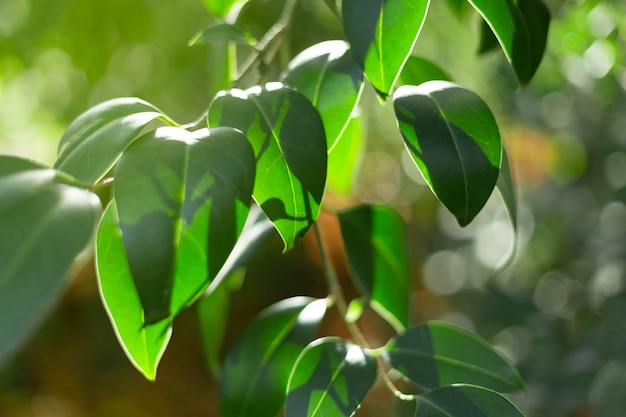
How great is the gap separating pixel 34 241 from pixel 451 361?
279 mm

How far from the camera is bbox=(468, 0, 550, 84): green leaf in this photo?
0.35 m

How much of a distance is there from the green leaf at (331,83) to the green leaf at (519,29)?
0.08 metres

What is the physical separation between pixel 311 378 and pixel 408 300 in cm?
19

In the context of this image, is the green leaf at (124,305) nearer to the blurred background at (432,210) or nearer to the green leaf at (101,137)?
the green leaf at (101,137)

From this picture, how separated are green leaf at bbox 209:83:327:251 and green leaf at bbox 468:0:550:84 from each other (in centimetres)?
10

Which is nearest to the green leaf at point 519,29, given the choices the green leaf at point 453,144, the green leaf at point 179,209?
the green leaf at point 453,144

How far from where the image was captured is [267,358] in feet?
1.58

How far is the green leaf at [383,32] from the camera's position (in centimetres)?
32

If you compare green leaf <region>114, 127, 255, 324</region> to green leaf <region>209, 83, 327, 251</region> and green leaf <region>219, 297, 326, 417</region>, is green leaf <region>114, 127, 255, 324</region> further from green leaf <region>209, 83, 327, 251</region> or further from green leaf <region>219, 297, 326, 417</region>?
green leaf <region>219, 297, 326, 417</region>

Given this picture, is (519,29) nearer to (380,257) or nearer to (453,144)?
(453,144)

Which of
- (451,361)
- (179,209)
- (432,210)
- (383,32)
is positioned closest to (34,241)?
(179,209)

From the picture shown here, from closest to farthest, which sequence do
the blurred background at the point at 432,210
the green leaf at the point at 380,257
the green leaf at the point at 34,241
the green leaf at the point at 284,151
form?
1. the green leaf at the point at 34,241
2. the green leaf at the point at 284,151
3. the green leaf at the point at 380,257
4. the blurred background at the point at 432,210

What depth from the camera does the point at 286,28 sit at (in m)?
0.50

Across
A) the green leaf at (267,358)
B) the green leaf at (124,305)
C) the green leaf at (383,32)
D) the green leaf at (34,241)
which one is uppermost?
the green leaf at (383,32)
